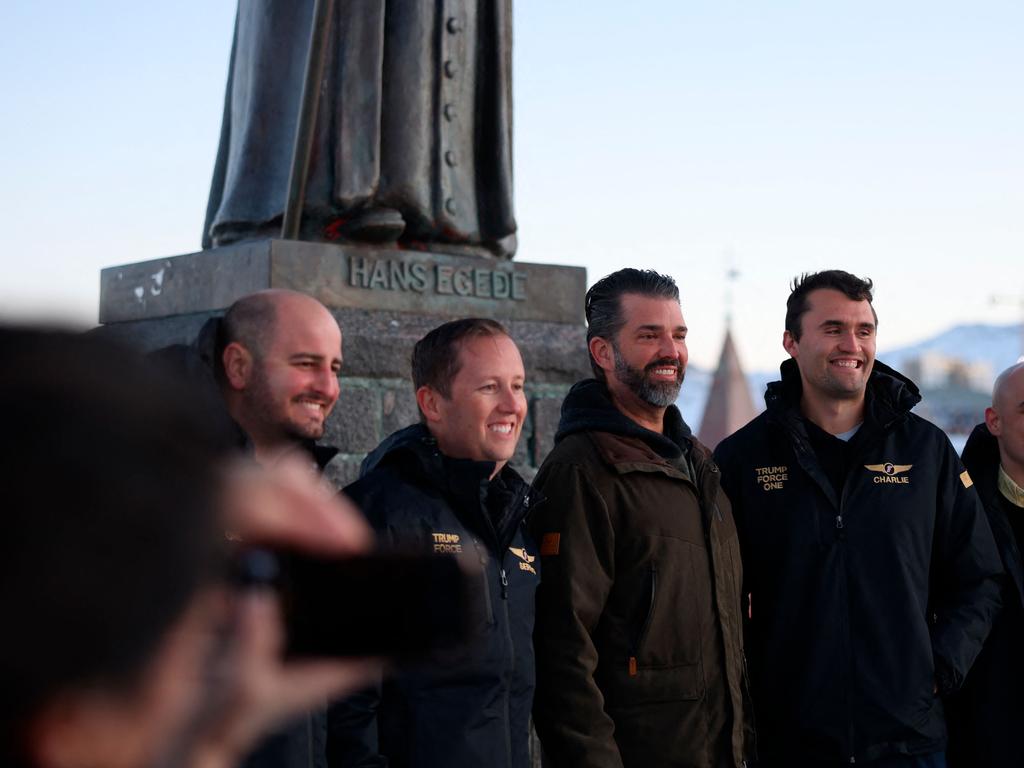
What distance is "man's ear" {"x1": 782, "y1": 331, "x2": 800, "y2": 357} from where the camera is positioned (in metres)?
4.54

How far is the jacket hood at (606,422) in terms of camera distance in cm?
399

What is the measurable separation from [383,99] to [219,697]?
16.0 ft

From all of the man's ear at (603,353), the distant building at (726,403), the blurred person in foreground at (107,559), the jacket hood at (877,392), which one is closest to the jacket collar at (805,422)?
the jacket hood at (877,392)

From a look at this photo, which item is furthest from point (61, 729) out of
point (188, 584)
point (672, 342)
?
point (672, 342)

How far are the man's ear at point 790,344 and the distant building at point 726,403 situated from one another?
20489 mm

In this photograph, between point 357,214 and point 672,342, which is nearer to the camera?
point 672,342

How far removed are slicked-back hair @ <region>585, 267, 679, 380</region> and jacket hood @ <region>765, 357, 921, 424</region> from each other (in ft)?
1.73

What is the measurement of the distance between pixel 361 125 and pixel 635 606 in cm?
231

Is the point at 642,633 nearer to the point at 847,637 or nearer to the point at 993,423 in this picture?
the point at 847,637

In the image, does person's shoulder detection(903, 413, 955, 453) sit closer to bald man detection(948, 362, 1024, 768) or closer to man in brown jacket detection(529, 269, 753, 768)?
bald man detection(948, 362, 1024, 768)

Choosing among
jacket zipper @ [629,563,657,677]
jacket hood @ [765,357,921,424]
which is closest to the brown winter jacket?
jacket zipper @ [629,563,657,677]

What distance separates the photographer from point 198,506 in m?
0.60

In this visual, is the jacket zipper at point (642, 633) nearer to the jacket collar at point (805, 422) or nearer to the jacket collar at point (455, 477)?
the jacket collar at point (455, 477)

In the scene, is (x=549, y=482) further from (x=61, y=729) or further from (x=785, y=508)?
(x=61, y=729)
